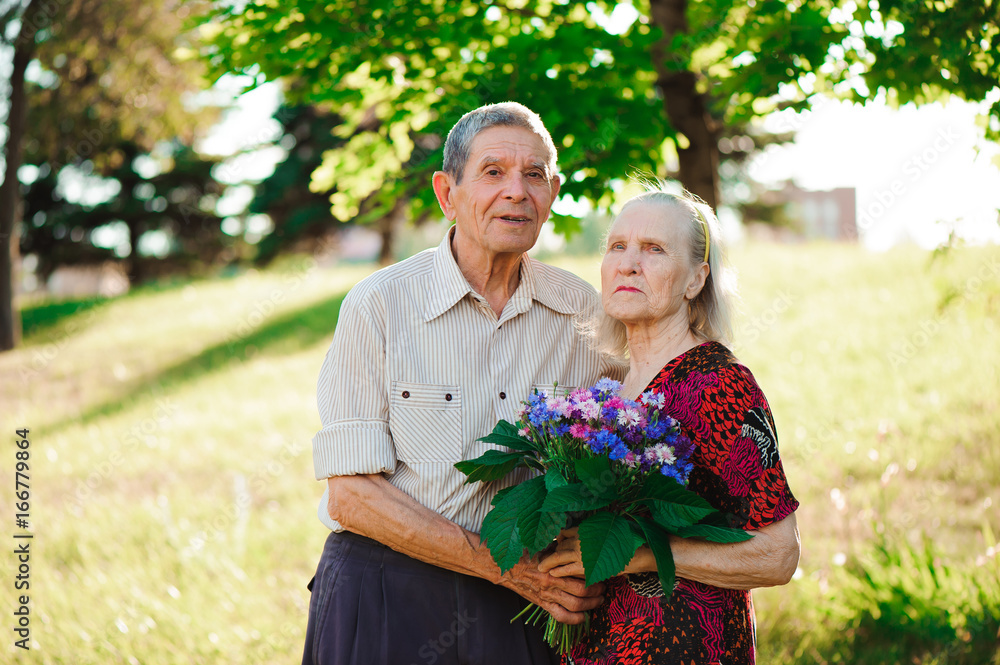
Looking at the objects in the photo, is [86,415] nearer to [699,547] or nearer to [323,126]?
[699,547]

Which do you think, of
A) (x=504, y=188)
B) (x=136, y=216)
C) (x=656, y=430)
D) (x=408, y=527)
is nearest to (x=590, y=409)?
(x=656, y=430)

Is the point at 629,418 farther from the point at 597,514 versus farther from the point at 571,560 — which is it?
the point at 571,560

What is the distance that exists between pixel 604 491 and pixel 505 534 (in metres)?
0.31

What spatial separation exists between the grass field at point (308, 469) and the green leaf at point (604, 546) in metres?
2.94

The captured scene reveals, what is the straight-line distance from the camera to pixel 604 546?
1931 millimetres

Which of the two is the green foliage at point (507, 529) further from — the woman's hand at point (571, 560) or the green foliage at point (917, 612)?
the green foliage at point (917, 612)

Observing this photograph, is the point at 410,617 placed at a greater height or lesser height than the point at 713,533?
lesser

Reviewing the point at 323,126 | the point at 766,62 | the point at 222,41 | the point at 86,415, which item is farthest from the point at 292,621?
the point at 323,126

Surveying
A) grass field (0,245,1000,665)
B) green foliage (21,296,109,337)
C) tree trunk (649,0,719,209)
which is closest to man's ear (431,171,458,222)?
tree trunk (649,0,719,209)

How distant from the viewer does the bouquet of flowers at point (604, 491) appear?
6.33ft

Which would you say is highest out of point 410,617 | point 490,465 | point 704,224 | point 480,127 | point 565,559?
point 480,127

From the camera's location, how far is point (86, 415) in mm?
10500

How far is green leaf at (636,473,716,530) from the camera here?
1.97 meters

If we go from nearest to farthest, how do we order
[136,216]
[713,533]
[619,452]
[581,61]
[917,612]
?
[619,452] → [713,533] → [581,61] → [917,612] → [136,216]
